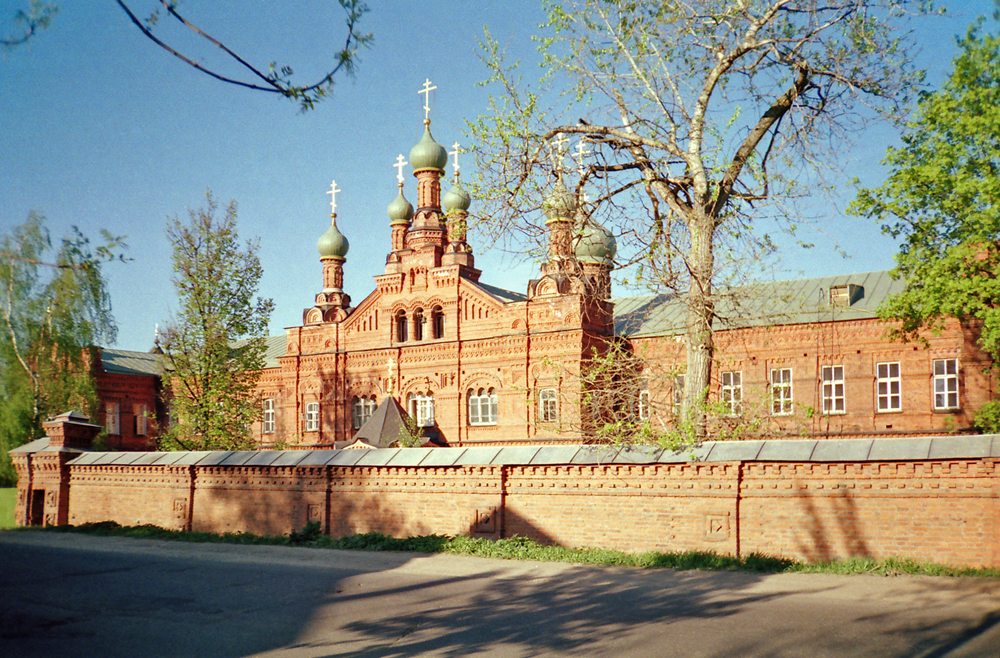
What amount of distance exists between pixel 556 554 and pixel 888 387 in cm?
1715

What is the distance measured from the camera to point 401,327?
32.1 metres

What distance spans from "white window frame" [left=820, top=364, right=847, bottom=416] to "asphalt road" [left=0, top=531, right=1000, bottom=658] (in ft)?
56.8

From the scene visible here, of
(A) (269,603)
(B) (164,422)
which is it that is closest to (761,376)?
(A) (269,603)

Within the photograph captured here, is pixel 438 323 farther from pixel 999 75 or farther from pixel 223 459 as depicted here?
pixel 999 75

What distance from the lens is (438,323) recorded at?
103 ft

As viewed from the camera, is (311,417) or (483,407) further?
(311,417)

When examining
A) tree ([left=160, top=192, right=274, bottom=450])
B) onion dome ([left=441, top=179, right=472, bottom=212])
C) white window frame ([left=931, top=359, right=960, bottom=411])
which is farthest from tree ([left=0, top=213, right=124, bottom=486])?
white window frame ([left=931, top=359, right=960, bottom=411])

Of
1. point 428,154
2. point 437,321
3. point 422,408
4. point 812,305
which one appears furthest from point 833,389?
point 428,154

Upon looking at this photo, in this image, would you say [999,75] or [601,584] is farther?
[999,75]

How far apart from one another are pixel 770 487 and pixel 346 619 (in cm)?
554

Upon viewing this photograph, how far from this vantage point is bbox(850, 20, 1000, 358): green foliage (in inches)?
687

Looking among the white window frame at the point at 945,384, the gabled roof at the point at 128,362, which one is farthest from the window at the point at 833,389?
the gabled roof at the point at 128,362

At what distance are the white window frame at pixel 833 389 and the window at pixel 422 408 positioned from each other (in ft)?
43.5

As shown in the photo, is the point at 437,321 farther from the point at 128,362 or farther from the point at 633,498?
the point at 633,498
